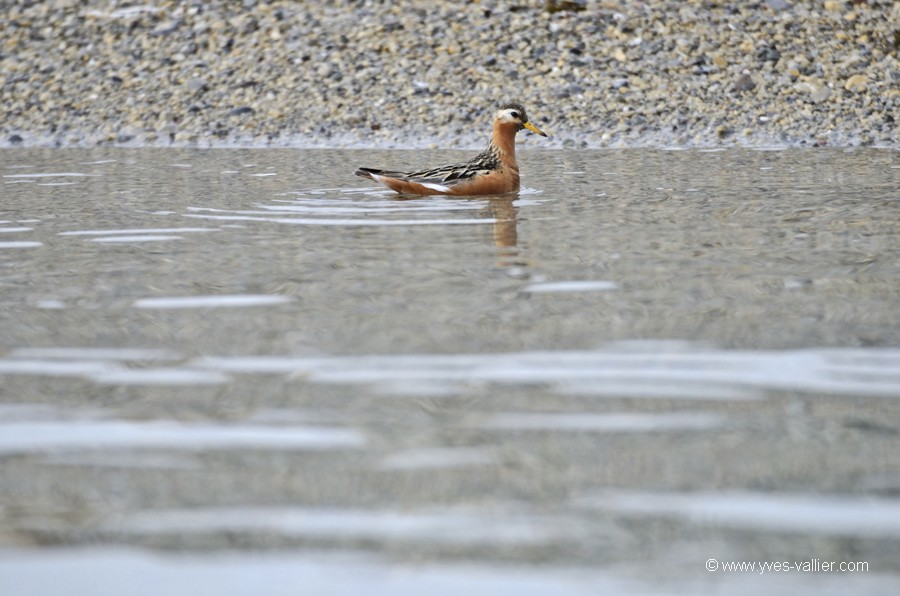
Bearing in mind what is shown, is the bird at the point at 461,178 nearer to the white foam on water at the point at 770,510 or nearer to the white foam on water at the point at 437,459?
the white foam on water at the point at 437,459

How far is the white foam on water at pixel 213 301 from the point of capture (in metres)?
5.52

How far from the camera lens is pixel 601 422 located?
3.67 metres

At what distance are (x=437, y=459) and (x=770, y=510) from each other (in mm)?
868

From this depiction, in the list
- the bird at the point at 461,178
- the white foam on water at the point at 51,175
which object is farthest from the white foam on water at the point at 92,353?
the white foam on water at the point at 51,175

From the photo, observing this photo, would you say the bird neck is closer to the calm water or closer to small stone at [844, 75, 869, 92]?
the calm water

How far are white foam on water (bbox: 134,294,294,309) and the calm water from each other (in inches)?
0.9

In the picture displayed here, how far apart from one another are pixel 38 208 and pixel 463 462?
7.04m

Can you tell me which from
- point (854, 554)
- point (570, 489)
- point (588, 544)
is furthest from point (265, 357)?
point (854, 554)

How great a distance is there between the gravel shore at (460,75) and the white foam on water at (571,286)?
9.34 meters

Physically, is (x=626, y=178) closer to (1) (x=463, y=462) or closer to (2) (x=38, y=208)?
(2) (x=38, y=208)

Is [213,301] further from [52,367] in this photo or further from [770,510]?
[770,510]

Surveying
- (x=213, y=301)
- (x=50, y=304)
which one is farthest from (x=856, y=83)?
(x=50, y=304)

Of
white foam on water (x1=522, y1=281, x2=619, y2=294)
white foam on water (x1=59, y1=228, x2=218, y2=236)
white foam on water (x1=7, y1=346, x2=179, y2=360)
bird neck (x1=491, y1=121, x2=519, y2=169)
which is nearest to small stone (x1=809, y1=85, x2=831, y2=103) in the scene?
bird neck (x1=491, y1=121, x2=519, y2=169)

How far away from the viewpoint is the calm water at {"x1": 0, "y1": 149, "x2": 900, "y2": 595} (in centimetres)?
275
